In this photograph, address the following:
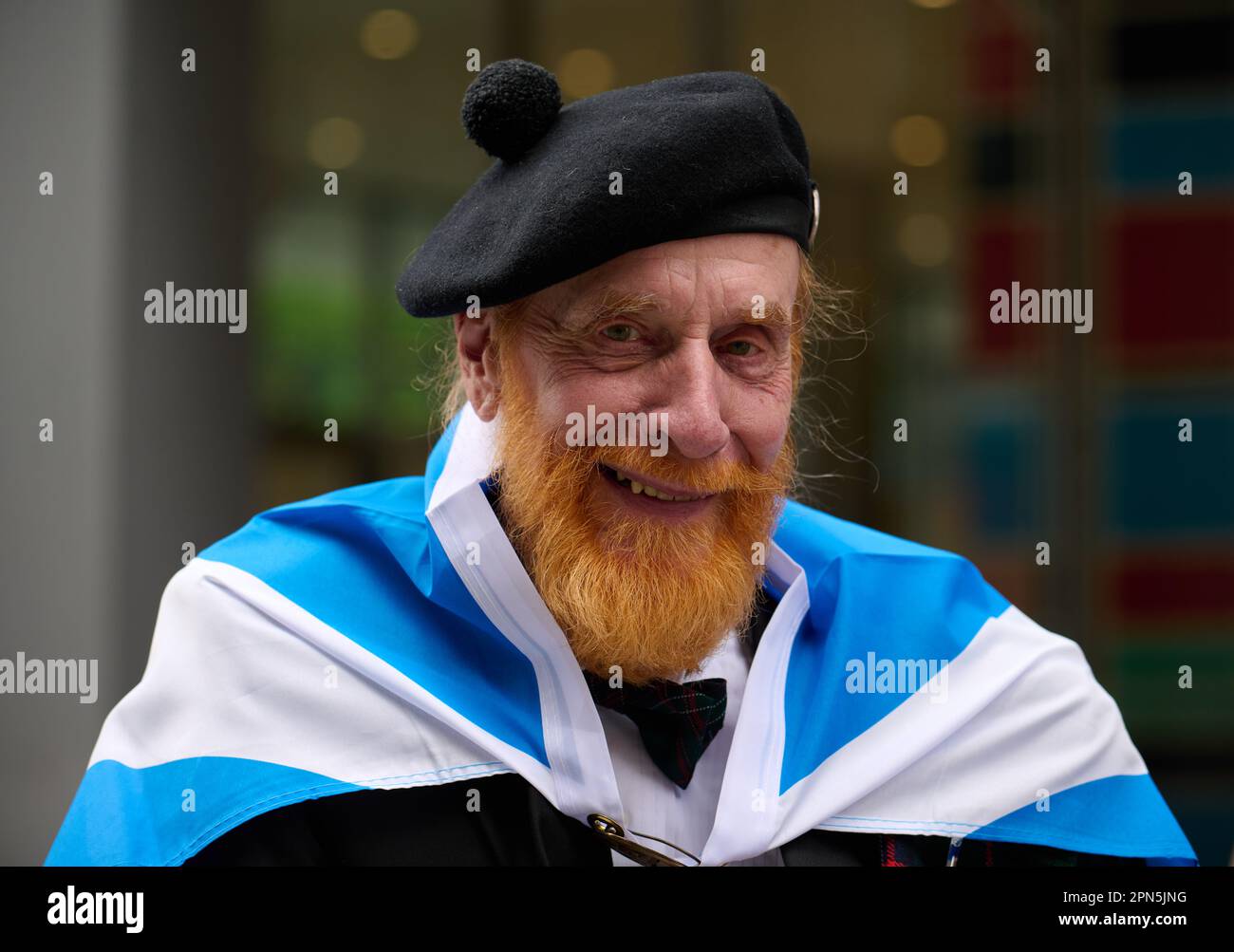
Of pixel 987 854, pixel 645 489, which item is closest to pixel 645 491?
pixel 645 489

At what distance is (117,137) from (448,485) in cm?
279

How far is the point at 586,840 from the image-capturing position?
2195mm

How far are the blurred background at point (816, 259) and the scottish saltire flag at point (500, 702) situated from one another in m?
0.90

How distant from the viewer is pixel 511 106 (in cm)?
221

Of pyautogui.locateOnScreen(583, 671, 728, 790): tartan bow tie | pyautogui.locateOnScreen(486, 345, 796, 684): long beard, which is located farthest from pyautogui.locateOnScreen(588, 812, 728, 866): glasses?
pyautogui.locateOnScreen(486, 345, 796, 684): long beard

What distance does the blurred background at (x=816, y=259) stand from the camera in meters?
4.40

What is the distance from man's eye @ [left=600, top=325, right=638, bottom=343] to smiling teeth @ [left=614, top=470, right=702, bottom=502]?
24cm

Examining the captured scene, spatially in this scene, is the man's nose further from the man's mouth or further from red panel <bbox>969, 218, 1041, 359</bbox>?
red panel <bbox>969, 218, 1041, 359</bbox>

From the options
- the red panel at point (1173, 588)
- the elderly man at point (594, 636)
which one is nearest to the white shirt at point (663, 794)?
the elderly man at point (594, 636)

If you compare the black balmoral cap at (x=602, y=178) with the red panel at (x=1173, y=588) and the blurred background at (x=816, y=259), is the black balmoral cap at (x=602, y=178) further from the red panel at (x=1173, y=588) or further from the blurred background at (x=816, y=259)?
the red panel at (x=1173, y=588)

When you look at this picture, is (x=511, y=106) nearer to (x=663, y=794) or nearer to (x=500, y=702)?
(x=500, y=702)

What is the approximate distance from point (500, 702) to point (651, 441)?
1.68 ft
